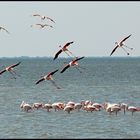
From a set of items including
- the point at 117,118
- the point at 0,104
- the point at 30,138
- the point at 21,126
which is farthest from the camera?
the point at 0,104

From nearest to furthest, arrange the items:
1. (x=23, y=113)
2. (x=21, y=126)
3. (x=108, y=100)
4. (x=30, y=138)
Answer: (x=30, y=138), (x=21, y=126), (x=23, y=113), (x=108, y=100)

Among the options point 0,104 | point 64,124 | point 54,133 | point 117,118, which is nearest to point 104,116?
point 117,118

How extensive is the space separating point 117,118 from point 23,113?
665 centimetres

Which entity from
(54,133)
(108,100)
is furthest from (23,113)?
(108,100)

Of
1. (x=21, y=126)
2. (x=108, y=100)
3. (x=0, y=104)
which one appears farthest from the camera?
(x=108, y=100)

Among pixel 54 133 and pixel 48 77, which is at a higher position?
pixel 48 77

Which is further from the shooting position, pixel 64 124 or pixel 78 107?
pixel 78 107

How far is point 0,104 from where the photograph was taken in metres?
48.5

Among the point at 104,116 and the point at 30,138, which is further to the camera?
the point at 104,116

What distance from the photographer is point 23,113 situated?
41531 mm

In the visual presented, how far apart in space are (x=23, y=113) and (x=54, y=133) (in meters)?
9.36

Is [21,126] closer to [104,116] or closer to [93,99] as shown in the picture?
[104,116]

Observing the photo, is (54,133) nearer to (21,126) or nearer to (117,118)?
(21,126)

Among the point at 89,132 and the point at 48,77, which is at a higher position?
the point at 48,77
